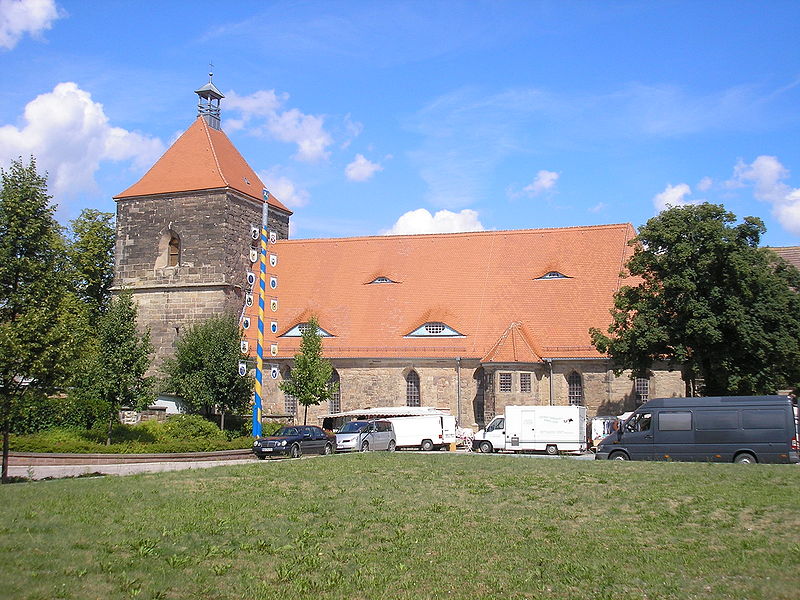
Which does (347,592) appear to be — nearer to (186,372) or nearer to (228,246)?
(186,372)

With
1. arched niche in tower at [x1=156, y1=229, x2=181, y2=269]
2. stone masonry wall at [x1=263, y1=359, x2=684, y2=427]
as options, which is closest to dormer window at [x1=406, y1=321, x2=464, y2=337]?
stone masonry wall at [x1=263, y1=359, x2=684, y2=427]

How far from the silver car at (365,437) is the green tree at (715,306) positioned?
1007 centimetres

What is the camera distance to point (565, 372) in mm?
38594

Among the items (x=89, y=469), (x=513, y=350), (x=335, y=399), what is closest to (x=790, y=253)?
(x=513, y=350)

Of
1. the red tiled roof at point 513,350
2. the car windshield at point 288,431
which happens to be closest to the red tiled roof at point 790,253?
the red tiled roof at point 513,350

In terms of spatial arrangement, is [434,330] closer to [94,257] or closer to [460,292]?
[460,292]

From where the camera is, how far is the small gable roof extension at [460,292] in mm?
39625

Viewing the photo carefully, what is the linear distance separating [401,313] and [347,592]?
32.5 metres

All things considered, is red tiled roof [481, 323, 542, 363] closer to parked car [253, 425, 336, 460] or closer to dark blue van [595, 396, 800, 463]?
parked car [253, 425, 336, 460]

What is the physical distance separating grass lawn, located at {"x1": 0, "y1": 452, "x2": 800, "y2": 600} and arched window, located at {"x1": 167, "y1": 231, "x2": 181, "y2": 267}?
27513mm

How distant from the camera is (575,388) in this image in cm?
3869

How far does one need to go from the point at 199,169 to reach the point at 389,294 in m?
12.5

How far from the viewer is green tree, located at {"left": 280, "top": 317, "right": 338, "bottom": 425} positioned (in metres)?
37.9

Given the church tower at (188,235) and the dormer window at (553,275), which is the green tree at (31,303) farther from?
the dormer window at (553,275)
